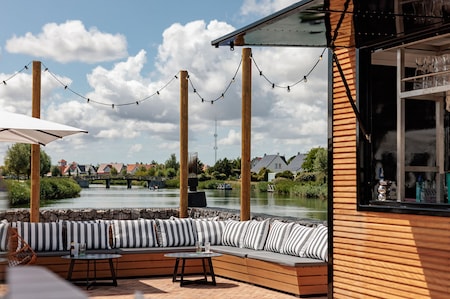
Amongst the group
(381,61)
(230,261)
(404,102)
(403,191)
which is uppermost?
(381,61)

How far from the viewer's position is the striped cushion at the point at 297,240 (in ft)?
30.6

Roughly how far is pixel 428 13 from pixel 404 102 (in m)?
1.21

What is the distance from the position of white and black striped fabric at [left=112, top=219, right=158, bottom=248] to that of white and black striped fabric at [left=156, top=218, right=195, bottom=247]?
13 centimetres

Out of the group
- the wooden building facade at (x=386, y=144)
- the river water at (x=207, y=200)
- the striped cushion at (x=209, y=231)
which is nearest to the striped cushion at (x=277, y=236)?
the striped cushion at (x=209, y=231)

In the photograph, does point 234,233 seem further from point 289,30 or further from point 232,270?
point 289,30

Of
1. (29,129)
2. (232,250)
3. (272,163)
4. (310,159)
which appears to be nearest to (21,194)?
(232,250)

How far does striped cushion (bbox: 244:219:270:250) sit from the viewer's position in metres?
10.2

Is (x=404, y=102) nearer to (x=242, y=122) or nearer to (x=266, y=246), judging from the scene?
(x=266, y=246)

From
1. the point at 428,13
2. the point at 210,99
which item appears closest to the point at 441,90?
the point at 428,13

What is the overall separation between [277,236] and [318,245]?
1072 mm

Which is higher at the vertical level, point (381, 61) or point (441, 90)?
point (381, 61)

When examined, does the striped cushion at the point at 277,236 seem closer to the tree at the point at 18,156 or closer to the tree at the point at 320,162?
the tree at the point at 320,162

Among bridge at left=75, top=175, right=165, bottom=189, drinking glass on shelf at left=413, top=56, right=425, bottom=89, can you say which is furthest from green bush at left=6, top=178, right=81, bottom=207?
drinking glass on shelf at left=413, top=56, right=425, bottom=89

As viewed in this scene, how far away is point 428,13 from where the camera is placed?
5656 mm
